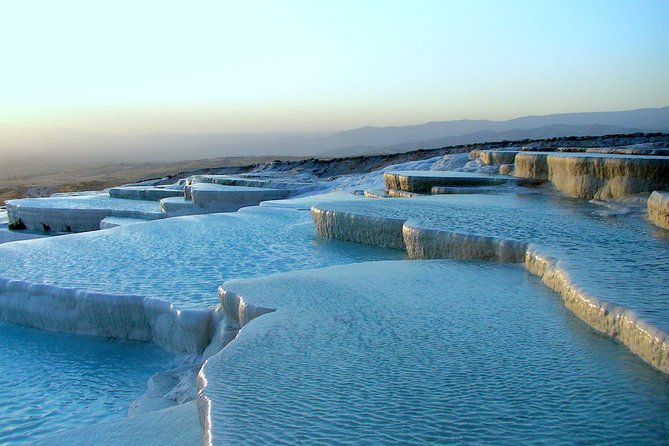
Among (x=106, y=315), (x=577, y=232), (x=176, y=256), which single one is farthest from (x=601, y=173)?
(x=106, y=315)

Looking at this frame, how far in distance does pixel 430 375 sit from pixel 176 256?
3.61 m

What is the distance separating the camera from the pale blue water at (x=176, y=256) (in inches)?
182

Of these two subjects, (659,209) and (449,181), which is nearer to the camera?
(659,209)

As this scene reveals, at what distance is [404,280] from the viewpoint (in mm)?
3848

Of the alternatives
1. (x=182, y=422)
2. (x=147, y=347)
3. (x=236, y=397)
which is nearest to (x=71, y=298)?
(x=147, y=347)

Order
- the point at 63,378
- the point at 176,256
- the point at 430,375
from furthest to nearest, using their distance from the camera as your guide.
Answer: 1. the point at 176,256
2. the point at 63,378
3. the point at 430,375

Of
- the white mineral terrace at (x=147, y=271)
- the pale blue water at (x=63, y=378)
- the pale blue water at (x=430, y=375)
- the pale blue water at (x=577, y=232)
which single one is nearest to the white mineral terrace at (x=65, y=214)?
the white mineral terrace at (x=147, y=271)

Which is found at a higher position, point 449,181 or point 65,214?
point 449,181

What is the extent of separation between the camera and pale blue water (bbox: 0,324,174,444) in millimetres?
3154

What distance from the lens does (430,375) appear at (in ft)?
7.66

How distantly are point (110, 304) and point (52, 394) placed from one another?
0.93 m

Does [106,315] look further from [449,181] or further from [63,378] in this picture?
[449,181]

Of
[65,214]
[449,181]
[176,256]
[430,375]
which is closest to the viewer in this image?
[430,375]

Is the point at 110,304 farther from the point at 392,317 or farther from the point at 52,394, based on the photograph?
the point at 392,317
